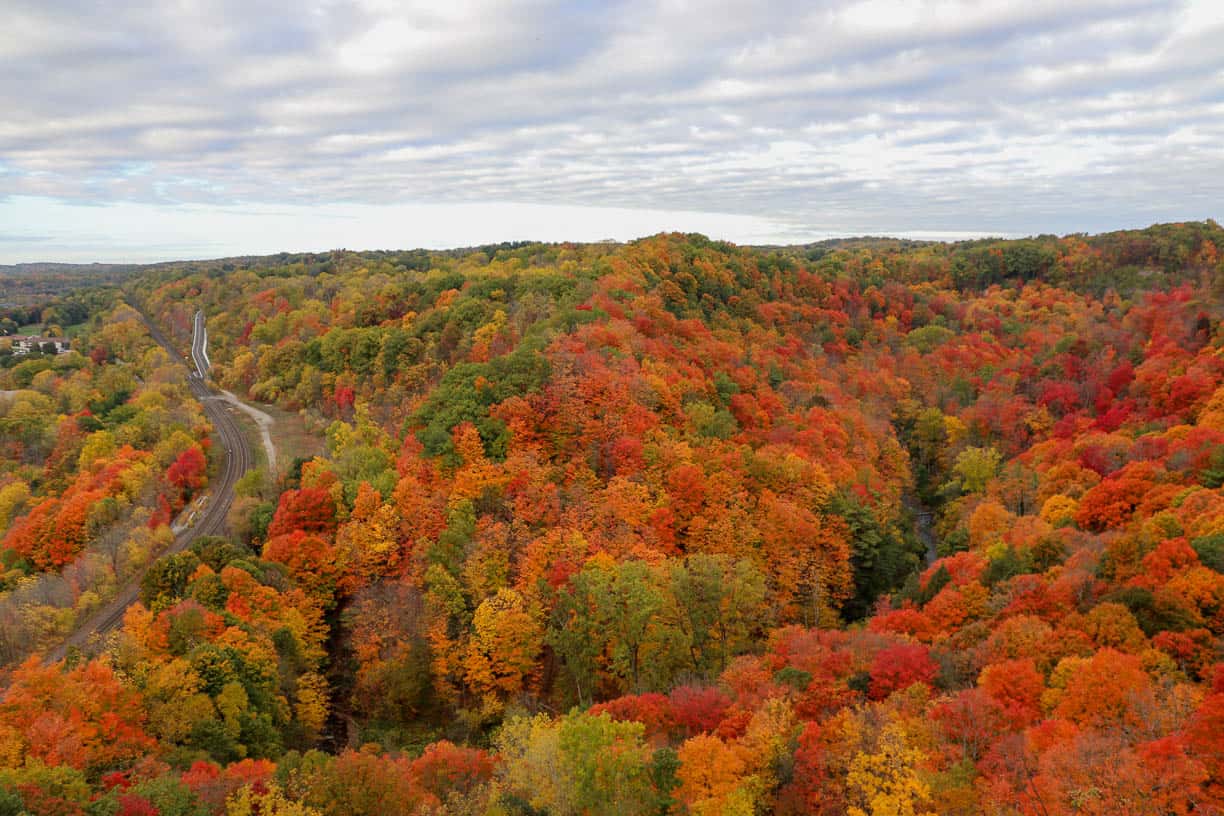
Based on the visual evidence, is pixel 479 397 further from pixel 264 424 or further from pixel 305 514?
pixel 264 424

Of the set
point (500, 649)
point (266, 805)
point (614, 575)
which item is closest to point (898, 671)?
point (614, 575)

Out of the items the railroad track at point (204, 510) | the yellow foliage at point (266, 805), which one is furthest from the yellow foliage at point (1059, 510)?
the railroad track at point (204, 510)

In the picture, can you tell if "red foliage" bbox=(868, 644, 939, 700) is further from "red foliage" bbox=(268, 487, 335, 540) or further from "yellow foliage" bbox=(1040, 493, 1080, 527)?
"red foliage" bbox=(268, 487, 335, 540)

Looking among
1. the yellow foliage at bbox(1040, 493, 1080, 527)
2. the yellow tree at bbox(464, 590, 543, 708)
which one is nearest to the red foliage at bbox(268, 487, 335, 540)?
the yellow tree at bbox(464, 590, 543, 708)

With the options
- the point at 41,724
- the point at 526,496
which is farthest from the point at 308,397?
the point at 41,724

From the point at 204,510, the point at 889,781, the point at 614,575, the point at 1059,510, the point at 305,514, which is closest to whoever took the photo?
the point at 889,781

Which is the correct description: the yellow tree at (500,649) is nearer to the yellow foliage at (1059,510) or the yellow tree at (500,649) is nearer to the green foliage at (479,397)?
the green foliage at (479,397)
